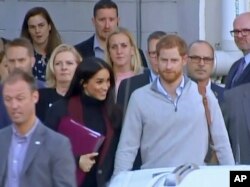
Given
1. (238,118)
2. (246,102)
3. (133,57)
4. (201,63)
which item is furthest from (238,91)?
(133,57)

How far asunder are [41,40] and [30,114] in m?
3.21

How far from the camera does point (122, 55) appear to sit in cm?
930

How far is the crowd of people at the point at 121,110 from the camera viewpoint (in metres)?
6.97

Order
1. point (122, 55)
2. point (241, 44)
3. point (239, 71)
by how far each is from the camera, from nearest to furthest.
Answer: point (122, 55) → point (239, 71) → point (241, 44)

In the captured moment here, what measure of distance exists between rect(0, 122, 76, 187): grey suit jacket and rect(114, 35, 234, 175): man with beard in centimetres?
105

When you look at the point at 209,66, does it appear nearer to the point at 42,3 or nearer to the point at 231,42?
the point at 231,42

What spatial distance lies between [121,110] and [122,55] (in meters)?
1.24

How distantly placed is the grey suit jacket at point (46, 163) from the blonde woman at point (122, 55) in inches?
91.4

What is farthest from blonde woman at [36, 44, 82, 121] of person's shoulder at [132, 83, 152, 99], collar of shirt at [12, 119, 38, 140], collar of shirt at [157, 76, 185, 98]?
collar of shirt at [12, 119, 38, 140]

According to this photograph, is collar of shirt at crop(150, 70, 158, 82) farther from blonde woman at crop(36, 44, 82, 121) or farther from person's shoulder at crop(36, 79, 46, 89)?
person's shoulder at crop(36, 79, 46, 89)

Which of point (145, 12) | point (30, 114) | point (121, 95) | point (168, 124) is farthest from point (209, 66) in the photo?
point (145, 12)

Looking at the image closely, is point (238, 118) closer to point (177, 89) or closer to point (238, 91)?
point (238, 91)

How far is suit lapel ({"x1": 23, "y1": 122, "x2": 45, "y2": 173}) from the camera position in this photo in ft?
22.8

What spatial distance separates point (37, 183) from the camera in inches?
273
